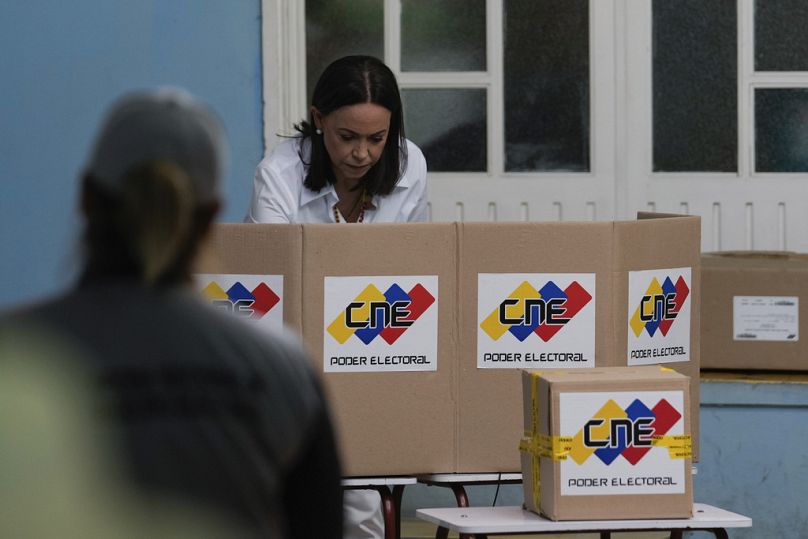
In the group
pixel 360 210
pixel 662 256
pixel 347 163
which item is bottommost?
pixel 662 256

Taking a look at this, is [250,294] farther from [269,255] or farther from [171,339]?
[171,339]

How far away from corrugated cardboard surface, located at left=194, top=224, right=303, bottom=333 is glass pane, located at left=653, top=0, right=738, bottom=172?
1.98 metres

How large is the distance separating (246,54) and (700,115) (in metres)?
1.46

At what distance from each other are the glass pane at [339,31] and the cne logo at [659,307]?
180 centimetres

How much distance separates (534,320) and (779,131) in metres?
1.93

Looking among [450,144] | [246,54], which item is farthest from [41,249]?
[450,144]

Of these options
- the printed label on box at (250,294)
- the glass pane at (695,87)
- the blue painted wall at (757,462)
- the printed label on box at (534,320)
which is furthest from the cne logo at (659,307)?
the glass pane at (695,87)

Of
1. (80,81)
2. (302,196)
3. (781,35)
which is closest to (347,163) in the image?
(302,196)

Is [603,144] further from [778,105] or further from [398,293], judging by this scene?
[398,293]

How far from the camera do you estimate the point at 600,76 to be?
4.67 metres

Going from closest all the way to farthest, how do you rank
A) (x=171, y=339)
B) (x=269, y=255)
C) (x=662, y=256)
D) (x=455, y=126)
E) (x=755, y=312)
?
(x=171, y=339)
(x=269, y=255)
(x=662, y=256)
(x=755, y=312)
(x=455, y=126)

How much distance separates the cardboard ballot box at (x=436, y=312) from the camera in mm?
→ 3016

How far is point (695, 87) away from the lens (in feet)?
→ 15.3

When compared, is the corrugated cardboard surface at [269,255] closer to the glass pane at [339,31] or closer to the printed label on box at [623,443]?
the printed label on box at [623,443]
